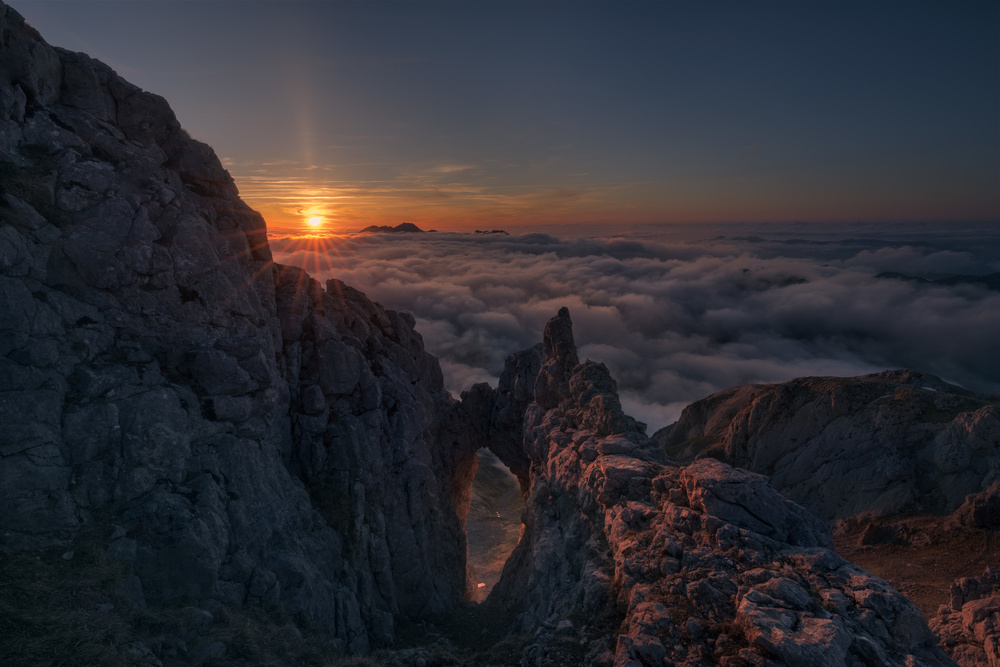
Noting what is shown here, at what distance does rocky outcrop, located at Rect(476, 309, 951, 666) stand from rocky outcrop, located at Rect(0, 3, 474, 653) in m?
13.7

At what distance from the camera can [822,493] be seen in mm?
54719

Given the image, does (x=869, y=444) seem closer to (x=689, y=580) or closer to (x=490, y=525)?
(x=689, y=580)

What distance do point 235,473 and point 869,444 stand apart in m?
64.9

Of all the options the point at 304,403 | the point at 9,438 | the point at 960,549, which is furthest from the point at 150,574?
the point at 960,549

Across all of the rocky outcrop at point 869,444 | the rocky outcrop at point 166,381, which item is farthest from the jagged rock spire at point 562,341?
the rocky outcrop at point 869,444

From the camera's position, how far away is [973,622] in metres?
25.8

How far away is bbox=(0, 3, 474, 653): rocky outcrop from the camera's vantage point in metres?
19.0

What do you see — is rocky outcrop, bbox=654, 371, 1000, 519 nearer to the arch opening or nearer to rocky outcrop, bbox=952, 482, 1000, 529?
rocky outcrop, bbox=952, 482, 1000, 529

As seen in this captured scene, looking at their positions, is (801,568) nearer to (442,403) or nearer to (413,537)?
(413,537)

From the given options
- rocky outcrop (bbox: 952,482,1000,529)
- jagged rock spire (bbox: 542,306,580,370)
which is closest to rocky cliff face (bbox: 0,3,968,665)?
jagged rock spire (bbox: 542,306,580,370)

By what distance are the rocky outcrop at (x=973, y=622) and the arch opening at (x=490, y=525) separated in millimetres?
40453

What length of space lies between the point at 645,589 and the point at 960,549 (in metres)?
41.6

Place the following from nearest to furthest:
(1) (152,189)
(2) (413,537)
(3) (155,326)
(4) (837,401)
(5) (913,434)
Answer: (3) (155,326)
(1) (152,189)
(2) (413,537)
(5) (913,434)
(4) (837,401)

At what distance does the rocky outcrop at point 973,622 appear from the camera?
963 inches
